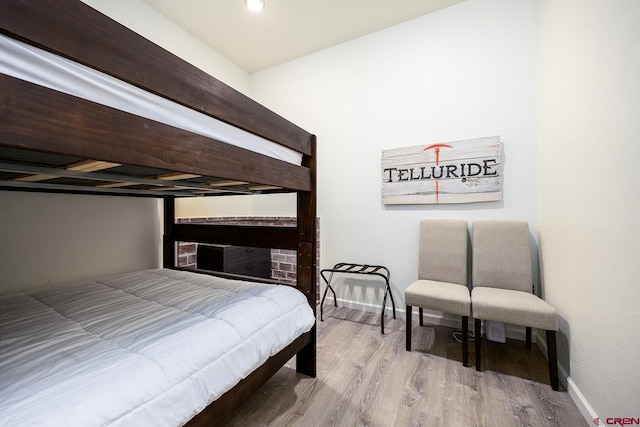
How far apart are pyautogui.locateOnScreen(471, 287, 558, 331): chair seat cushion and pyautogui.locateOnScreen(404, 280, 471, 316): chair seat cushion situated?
0.19ft

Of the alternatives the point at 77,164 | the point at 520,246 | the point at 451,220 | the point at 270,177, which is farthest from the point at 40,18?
the point at 520,246

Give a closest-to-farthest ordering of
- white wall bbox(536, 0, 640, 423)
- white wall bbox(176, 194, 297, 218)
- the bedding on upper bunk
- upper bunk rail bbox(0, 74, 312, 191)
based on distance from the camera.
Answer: upper bunk rail bbox(0, 74, 312, 191) → the bedding on upper bunk → white wall bbox(536, 0, 640, 423) → white wall bbox(176, 194, 297, 218)

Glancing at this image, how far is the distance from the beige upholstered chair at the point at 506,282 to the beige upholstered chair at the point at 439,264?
8 centimetres

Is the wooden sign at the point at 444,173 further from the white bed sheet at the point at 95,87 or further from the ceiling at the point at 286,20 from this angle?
the white bed sheet at the point at 95,87

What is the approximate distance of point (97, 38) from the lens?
62 cm

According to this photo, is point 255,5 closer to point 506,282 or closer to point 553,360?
point 506,282

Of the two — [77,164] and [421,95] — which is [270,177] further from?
[421,95]

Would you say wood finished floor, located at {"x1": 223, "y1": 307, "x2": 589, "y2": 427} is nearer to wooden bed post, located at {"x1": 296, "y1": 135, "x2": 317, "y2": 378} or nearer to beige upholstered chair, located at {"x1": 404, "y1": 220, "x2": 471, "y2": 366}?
wooden bed post, located at {"x1": 296, "y1": 135, "x2": 317, "y2": 378}

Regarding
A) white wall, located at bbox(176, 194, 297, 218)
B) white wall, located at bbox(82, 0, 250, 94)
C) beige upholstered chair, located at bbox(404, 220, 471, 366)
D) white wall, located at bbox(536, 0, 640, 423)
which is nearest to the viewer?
white wall, located at bbox(536, 0, 640, 423)

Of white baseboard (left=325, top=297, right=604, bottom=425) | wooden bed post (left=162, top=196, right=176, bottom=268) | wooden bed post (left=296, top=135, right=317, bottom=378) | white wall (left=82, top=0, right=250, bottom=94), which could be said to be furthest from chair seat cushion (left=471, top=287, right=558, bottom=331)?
white wall (left=82, top=0, right=250, bottom=94)

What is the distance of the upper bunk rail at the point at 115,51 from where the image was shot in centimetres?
53

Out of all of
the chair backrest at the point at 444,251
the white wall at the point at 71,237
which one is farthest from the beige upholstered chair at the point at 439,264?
the white wall at the point at 71,237

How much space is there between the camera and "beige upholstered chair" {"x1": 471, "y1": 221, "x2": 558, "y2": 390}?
1.40 metres

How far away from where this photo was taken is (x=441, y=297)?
164 cm
